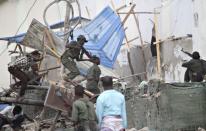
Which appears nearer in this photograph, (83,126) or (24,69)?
(83,126)

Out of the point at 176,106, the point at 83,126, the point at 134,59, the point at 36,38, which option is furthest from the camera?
the point at 134,59

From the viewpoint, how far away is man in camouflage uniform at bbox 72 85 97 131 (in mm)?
9398

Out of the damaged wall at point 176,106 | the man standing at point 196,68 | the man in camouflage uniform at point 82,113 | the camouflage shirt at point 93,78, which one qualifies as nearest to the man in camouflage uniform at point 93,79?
the camouflage shirt at point 93,78

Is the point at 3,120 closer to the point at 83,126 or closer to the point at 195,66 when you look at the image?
the point at 83,126

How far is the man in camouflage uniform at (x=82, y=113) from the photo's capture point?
9.40 metres

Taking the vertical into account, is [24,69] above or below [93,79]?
above

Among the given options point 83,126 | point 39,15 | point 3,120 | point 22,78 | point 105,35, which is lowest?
point 83,126

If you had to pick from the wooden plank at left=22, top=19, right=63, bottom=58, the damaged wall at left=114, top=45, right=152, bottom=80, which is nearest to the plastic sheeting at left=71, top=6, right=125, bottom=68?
the wooden plank at left=22, top=19, right=63, bottom=58

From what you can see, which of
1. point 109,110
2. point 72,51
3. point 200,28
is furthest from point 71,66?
point 109,110

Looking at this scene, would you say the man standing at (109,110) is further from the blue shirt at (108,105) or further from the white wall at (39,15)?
the white wall at (39,15)

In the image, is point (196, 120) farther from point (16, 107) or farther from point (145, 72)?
point (145, 72)

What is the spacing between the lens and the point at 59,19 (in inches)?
1043

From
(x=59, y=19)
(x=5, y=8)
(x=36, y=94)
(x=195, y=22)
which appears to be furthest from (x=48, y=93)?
(x=5, y=8)

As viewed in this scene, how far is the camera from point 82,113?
30.9ft
